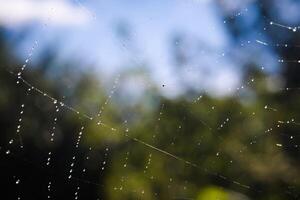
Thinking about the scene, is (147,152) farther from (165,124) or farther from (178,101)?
(178,101)

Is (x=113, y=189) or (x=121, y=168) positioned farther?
(x=121, y=168)

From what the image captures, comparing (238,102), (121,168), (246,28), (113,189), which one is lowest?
(113,189)

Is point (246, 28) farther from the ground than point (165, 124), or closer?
farther from the ground

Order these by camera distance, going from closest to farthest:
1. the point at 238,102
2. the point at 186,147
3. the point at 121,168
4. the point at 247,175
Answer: the point at 247,175 < the point at 186,147 < the point at 238,102 < the point at 121,168

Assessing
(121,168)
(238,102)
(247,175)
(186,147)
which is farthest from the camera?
(121,168)

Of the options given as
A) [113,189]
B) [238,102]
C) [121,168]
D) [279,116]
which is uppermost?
[238,102]

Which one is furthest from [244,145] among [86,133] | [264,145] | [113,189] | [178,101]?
[86,133]

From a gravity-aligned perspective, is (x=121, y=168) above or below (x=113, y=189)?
above

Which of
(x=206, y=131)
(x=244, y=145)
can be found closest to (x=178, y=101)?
(x=206, y=131)

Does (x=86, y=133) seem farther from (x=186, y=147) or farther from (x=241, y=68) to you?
(x=241, y=68)
